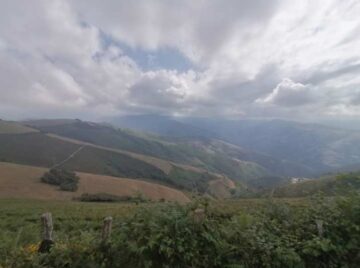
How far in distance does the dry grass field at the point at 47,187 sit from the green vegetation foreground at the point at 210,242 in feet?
220

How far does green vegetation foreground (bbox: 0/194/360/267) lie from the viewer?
576cm

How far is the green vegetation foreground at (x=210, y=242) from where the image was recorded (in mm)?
5762

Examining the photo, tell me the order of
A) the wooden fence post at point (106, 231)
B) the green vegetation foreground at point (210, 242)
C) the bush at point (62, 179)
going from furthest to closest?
1. the bush at point (62, 179)
2. the wooden fence post at point (106, 231)
3. the green vegetation foreground at point (210, 242)

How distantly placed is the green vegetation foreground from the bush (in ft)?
293

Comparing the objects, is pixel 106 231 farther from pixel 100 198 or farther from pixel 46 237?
pixel 100 198

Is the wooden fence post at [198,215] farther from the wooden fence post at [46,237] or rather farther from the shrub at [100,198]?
the shrub at [100,198]

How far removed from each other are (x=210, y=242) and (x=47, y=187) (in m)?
93.1

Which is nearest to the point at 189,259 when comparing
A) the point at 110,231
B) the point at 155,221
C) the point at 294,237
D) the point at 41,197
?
the point at 155,221

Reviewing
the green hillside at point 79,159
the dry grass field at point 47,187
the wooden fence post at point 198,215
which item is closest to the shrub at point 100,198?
the dry grass field at point 47,187

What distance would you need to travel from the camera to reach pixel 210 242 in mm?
5965

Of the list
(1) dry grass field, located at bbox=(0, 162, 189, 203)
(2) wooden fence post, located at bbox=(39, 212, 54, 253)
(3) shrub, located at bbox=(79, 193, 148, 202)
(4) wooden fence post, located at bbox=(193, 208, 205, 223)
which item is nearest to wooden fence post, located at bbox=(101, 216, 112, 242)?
(2) wooden fence post, located at bbox=(39, 212, 54, 253)

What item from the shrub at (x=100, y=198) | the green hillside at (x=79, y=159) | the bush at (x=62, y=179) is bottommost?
the shrub at (x=100, y=198)

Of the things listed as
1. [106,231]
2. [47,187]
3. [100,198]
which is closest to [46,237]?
[106,231]

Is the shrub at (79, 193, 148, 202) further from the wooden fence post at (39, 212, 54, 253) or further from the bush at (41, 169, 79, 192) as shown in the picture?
the wooden fence post at (39, 212, 54, 253)
